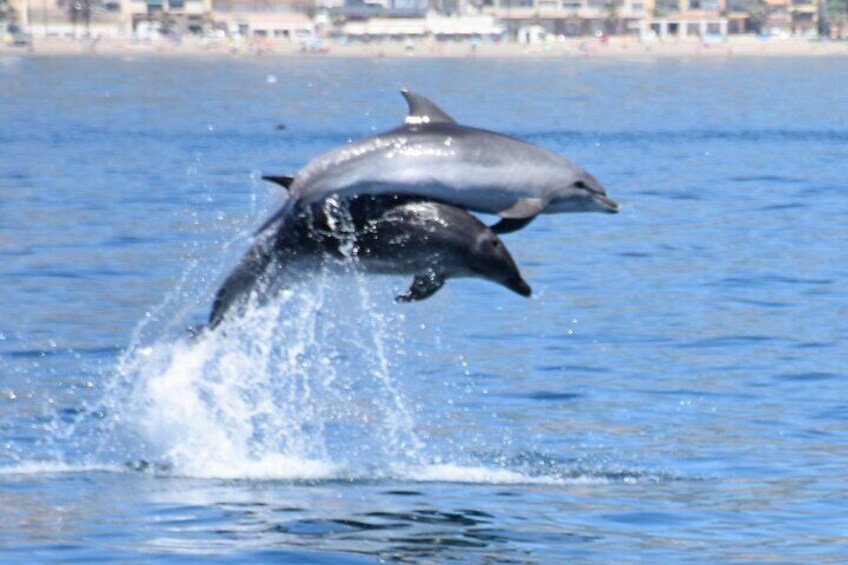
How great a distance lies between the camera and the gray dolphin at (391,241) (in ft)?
43.1

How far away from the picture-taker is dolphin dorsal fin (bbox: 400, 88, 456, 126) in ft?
43.5

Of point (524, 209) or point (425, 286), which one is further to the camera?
point (425, 286)

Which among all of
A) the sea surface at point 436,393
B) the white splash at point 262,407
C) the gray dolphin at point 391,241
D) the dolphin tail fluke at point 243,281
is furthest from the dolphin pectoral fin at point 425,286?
the dolphin tail fluke at point 243,281

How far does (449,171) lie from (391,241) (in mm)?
659

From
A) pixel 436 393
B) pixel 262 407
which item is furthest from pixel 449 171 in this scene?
pixel 436 393

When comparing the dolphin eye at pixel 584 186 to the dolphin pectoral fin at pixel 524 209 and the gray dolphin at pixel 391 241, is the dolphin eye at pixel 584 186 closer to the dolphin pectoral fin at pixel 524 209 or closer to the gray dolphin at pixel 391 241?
the dolphin pectoral fin at pixel 524 209

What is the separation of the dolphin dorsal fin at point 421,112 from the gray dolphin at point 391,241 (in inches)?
21.0

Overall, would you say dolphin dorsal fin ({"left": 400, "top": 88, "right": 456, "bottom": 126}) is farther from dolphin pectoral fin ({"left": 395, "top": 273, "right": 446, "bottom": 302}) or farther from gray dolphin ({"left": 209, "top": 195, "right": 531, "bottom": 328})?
dolphin pectoral fin ({"left": 395, "top": 273, "right": 446, "bottom": 302})

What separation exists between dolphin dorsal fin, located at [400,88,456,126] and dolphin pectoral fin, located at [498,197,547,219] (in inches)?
28.8

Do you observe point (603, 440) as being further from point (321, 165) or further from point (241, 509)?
point (321, 165)

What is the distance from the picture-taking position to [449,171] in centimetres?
1296

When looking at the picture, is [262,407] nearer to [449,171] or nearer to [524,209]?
[449,171]

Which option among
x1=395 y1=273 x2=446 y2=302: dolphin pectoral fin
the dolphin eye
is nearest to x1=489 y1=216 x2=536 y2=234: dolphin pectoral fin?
the dolphin eye

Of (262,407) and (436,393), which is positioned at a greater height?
(262,407)
